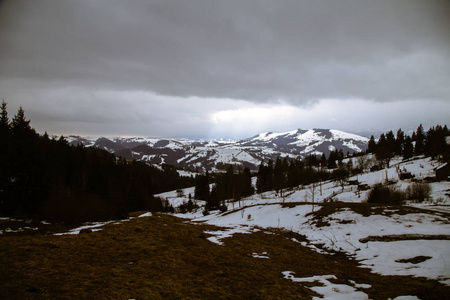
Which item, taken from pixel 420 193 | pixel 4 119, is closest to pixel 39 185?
pixel 4 119

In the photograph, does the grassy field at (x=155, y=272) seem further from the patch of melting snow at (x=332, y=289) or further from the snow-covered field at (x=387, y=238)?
the snow-covered field at (x=387, y=238)

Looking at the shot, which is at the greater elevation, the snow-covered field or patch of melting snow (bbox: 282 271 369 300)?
patch of melting snow (bbox: 282 271 369 300)

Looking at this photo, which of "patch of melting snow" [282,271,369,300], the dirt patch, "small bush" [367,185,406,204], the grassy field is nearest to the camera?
the grassy field

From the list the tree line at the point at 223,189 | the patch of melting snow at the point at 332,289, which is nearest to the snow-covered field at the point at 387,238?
the patch of melting snow at the point at 332,289

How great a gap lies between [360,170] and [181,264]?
10780 cm

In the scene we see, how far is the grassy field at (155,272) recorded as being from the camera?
16.7ft

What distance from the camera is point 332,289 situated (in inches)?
270

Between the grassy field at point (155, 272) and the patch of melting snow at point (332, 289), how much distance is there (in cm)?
35

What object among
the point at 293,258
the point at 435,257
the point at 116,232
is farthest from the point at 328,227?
the point at 116,232

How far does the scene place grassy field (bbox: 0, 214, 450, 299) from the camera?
508 cm

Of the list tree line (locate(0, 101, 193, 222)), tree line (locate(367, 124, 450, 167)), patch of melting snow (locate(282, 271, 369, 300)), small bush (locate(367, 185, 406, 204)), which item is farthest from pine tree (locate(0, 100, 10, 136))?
tree line (locate(367, 124, 450, 167))

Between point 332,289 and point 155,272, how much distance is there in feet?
20.1

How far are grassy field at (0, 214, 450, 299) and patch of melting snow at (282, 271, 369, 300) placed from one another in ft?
1.15

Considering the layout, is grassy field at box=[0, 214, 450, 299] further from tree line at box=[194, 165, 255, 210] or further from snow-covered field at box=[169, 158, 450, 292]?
tree line at box=[194, 165, 255, 210]
